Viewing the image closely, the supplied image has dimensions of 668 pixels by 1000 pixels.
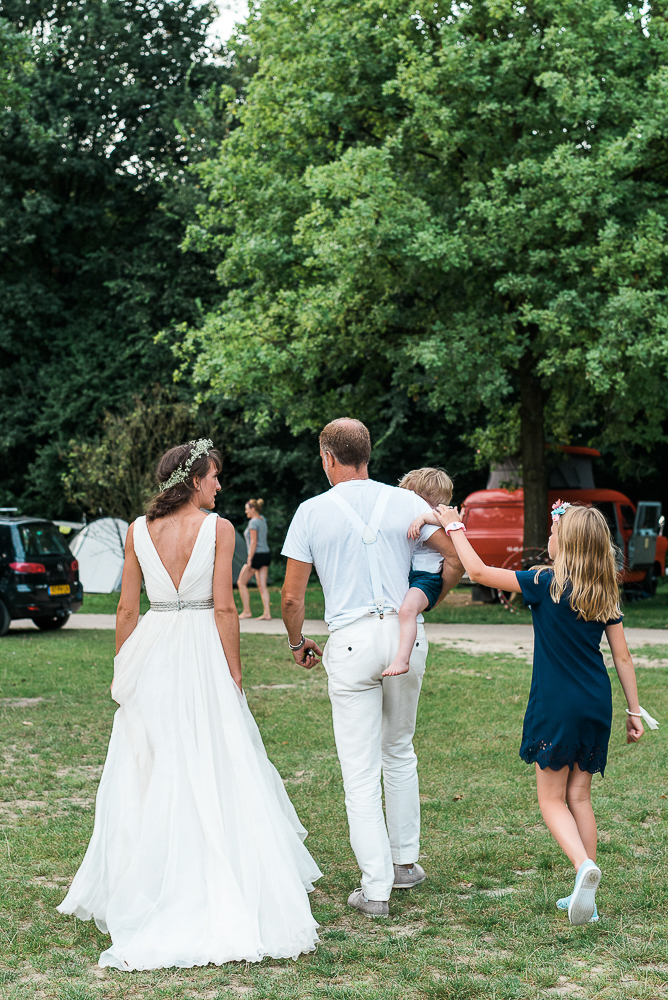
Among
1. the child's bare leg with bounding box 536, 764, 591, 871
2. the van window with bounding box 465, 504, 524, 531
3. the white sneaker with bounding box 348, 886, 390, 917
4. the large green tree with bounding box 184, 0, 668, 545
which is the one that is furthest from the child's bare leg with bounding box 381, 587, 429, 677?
the van window with bounding box 465, 504, 524, 531

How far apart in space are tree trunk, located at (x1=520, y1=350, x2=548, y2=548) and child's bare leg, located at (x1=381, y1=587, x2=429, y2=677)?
1367 centimetres

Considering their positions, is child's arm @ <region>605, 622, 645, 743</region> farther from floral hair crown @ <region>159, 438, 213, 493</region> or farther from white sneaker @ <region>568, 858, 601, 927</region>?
floral hair crown @ <region>159, 438, 213, 493</region>

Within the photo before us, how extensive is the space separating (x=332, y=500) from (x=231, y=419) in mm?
25146

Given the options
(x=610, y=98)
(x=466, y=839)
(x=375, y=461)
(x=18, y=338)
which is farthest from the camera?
(x=18, y=338)

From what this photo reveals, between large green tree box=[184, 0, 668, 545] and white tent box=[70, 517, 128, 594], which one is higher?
large green tree box=[184, 0, 668, 545]

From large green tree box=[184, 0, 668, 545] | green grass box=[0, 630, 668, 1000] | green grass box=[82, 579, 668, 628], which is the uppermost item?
large green tree box=[184, 0, 668, 545]

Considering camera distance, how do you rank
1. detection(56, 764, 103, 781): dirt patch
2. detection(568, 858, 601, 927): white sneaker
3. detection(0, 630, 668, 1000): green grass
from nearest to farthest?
detection(0, 630, 668, 1000): green grass → detection(568, 858, 601, 927): white sneaker → detection(56, 764, 103, 781): dirt patch

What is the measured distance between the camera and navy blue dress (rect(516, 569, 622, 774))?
406cm

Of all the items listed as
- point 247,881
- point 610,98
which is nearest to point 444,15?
point 610,98

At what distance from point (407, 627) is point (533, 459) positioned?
14.3 m

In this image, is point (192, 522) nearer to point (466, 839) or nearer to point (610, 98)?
point (466, 839)

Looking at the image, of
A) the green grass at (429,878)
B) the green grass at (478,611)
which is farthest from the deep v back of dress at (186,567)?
the green grass at (478,611)

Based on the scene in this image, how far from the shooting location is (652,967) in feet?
12.0

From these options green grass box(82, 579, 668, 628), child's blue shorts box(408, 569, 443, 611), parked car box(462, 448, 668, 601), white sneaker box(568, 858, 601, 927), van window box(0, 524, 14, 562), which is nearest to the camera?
white sneaker box(568, 858, 601, 927)
